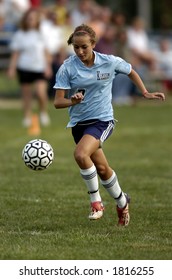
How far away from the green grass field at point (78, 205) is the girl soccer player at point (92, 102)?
367 mm

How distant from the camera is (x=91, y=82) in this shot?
8844mm

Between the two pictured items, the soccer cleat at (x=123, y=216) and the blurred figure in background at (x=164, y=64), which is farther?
the blurred figure in background at (x=164, y=64)

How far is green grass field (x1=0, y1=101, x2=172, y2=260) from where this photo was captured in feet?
25.0

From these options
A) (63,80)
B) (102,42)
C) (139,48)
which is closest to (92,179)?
(63,80)

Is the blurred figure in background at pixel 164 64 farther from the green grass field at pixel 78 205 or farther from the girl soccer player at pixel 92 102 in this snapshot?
the girl soccer player at pixel 92 102

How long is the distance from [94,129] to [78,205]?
60.5 inches

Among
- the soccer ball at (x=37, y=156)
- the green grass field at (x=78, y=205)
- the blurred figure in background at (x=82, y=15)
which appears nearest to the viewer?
the green grass field at (x=78, y=205)

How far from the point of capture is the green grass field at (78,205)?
7633 mm

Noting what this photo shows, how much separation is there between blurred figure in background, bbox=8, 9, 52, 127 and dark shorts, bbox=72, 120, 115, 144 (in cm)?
1020

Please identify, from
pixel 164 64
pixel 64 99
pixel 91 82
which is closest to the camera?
pixel 64 99

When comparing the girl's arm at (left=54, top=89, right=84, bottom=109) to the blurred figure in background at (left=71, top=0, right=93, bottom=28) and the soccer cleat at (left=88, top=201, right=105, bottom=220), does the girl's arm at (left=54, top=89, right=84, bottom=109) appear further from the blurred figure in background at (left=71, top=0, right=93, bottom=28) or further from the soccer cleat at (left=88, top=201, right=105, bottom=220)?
the blurred figure in background at (left=71, top=0, right=93, bottom=28)

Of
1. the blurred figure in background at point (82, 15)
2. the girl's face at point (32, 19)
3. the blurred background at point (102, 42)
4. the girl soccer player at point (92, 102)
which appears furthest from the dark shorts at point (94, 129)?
the blurred figure in background at point (82, 15)

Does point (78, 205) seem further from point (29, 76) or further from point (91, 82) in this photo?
point (29, 76)
